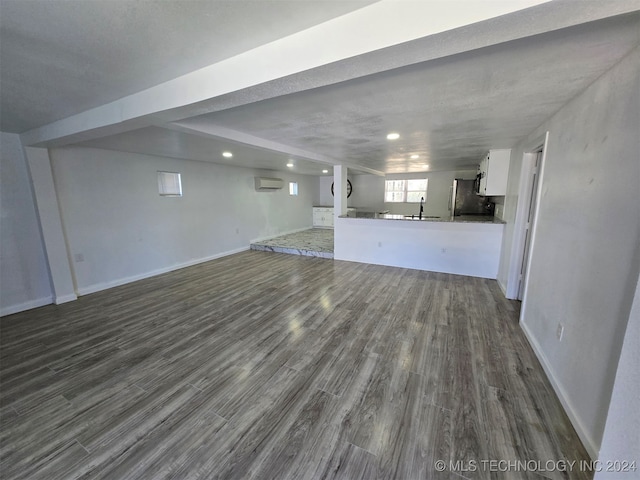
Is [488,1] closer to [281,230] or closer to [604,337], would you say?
[604,337]

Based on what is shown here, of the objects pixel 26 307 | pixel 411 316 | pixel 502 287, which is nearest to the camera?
pixel 411 316

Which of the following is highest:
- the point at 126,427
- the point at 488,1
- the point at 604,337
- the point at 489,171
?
the point at 488,1

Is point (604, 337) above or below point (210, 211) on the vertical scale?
below

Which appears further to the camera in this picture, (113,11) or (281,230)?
(281,230)

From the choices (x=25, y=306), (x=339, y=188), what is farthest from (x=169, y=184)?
(x=339, y=188)

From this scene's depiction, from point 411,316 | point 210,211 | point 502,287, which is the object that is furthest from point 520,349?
point 210,211

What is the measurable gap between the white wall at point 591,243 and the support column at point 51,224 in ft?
18.8

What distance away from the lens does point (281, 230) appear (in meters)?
8.09

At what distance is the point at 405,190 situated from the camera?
27.1ft

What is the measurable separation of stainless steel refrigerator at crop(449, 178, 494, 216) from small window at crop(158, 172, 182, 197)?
6263 mm

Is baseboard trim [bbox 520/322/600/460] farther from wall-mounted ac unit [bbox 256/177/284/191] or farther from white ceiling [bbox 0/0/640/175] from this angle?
wall-mounted ac unit [bbox 256/177/284/191]

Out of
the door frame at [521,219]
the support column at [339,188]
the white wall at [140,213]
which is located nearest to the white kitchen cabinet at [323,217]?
the white wall at [140,213]

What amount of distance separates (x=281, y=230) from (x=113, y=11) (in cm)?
710

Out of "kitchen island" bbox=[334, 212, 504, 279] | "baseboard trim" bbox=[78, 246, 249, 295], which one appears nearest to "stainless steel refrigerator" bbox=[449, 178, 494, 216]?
"kitchen island" bbox=[334, 212, 504, 279]
